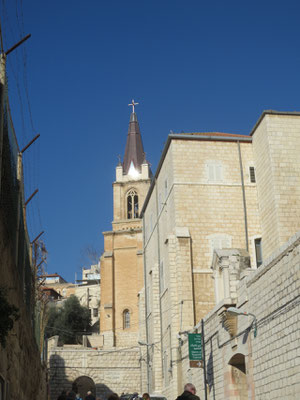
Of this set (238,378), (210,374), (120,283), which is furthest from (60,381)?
(238,378)

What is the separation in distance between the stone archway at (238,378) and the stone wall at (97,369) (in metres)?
23.7

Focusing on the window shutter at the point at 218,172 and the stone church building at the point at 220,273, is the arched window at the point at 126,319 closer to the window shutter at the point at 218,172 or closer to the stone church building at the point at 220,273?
the stone church building at the point at 220,273

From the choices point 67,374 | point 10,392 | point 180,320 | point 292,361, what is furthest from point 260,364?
point 67,374

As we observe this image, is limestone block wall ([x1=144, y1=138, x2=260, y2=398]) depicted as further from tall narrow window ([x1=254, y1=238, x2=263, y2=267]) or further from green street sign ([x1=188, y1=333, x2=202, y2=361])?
green street sign ([x1=188, y1=333, x2=202, y2=361])

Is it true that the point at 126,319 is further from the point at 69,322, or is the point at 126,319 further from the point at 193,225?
the point at 193,225

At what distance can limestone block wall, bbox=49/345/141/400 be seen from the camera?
129 feet

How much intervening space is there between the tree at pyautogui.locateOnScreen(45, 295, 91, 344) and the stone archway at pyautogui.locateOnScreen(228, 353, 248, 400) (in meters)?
40.2

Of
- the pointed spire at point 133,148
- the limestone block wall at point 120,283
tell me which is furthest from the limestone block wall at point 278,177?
the pointed spire at point 133,148

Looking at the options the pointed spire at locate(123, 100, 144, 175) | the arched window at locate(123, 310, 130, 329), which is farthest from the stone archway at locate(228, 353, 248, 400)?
the pointed spire at locate(123, 100, 144, 175)

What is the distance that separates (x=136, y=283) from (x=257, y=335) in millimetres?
36991

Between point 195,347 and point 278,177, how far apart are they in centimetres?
875

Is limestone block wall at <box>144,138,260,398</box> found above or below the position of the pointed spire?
below

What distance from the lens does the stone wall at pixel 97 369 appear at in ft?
129

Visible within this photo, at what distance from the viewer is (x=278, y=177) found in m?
24.9
